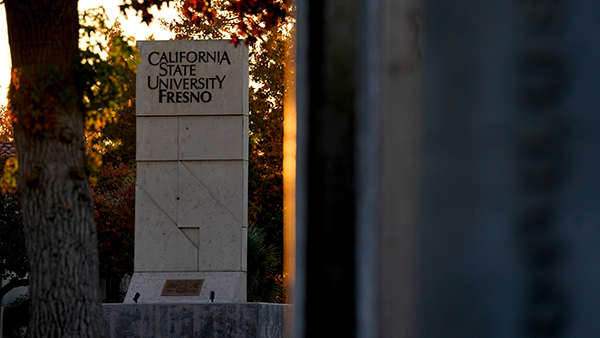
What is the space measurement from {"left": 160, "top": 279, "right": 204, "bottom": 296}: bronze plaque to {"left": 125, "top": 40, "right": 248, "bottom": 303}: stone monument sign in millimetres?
118

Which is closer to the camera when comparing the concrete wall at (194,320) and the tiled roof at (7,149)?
the concrete wall at (194,320)

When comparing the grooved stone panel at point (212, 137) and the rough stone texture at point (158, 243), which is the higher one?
the grooved stone panel at point (212, 137)

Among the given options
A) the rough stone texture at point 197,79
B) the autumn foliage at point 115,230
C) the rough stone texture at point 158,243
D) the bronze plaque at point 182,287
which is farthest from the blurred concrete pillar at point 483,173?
the autumn foliage at point 115,230

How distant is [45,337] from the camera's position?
619cm

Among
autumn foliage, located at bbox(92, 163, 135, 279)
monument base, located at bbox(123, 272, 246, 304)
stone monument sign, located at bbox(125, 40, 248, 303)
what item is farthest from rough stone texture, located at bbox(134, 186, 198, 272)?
autumn foliage, located at bbox(92, 163, 135, 279)

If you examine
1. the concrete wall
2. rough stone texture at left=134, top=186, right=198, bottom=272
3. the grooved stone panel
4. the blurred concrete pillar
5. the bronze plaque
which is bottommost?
the concrete wall

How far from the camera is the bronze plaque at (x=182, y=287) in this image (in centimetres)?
1062

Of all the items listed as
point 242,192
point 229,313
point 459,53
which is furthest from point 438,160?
point 242,192

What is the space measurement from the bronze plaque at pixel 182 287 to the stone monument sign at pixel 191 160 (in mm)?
118

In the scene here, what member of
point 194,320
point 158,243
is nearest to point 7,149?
point 158,243

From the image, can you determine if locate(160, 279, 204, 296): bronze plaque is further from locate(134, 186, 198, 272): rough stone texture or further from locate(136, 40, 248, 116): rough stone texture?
locate(136, 40, 248, 116): rough stone texture

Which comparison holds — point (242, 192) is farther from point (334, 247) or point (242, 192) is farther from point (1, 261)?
point (1, 261)

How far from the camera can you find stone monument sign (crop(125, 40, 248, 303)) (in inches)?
437

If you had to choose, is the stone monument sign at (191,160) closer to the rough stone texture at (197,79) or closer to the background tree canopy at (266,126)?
the rough stone texture at (197,79)
